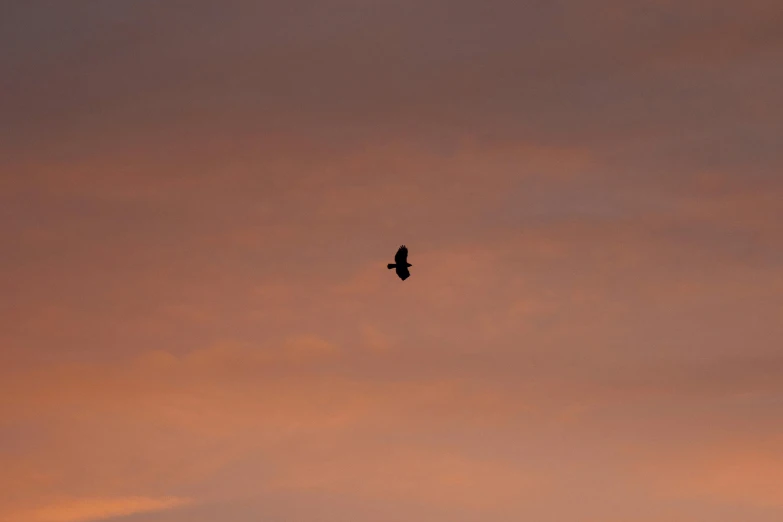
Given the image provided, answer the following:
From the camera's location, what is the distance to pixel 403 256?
33.4 meters
